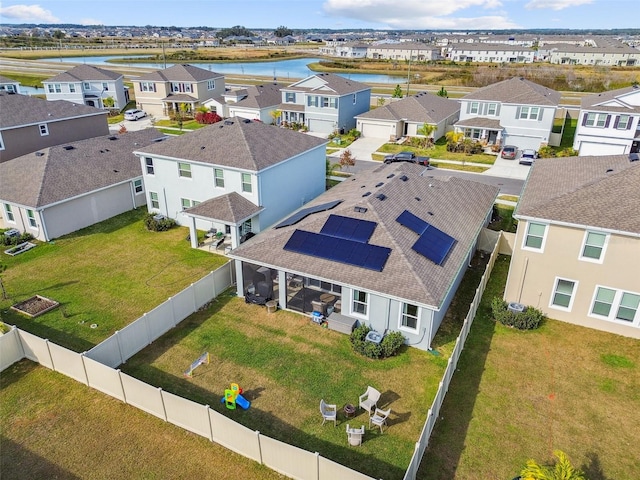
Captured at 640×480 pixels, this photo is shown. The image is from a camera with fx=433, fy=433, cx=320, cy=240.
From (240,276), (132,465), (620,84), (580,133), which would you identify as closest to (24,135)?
(240,276)

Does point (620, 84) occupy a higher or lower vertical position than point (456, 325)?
higher

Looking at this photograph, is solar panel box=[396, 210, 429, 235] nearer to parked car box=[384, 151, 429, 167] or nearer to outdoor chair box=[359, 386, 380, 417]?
outdoor chair box=[359, 386, 380, 417]

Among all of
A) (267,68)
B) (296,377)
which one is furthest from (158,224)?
(267,68)

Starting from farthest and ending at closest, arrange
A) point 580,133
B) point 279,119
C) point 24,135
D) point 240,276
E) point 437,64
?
point 437,64 → point 279,119 → point 580,133 → point 24,135 → point 240,276

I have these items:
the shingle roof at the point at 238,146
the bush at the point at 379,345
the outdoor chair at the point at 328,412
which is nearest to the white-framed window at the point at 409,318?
the bush at the point at 379,345

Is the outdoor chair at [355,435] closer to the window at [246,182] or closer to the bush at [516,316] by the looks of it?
the bush at [516,316]

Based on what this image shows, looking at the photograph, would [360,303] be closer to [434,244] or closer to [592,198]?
[434,244]

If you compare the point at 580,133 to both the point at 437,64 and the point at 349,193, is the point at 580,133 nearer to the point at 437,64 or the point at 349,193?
the point at 349,193
